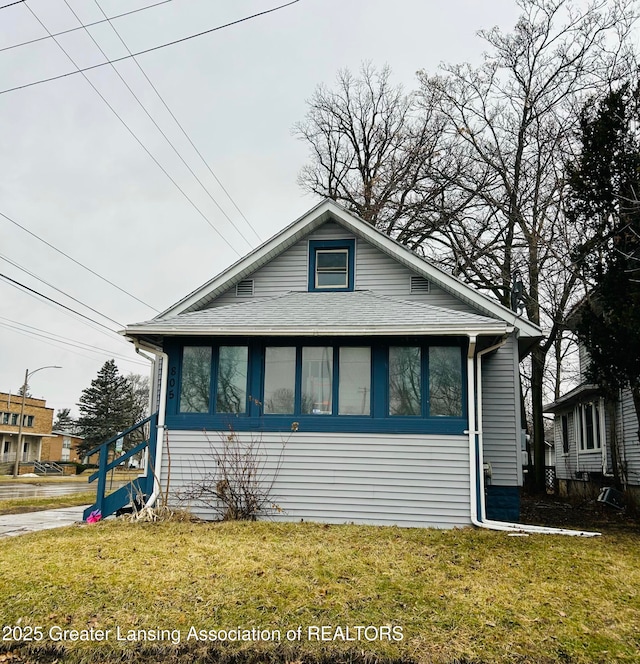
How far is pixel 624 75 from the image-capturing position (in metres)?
14.4

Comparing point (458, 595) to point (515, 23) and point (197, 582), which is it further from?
point (515, 23)

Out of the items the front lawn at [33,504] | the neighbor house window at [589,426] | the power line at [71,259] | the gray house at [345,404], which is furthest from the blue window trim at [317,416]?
the neighbor house window at [589,426]

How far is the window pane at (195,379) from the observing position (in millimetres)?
10508

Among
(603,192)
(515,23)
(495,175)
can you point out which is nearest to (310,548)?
(603,192)

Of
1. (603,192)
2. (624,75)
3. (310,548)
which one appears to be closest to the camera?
(310,548)

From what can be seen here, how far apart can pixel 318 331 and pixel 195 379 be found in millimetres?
2346

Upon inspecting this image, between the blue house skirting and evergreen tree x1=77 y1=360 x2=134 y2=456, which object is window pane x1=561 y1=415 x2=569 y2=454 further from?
evergreen tree x1=77 y1=360 x2=134 y2=456

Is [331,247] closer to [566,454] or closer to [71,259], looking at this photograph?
[71,259]

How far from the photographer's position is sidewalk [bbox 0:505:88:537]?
34.6ft

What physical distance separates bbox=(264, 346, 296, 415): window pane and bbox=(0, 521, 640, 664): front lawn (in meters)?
2.62

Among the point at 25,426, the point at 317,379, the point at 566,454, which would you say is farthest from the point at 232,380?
the point at 25,426

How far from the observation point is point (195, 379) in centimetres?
1060

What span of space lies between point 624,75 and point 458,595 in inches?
520

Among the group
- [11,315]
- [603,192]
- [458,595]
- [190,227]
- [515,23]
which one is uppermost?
[515,23]
